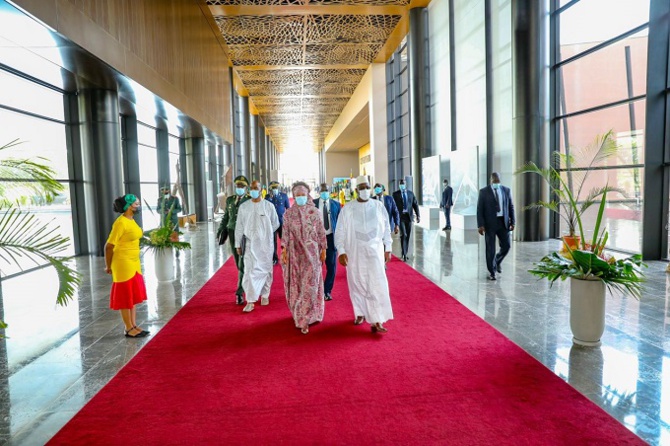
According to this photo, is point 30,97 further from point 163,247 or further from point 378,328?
point 378,328

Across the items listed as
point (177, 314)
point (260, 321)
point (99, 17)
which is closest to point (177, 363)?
point (260, 321)

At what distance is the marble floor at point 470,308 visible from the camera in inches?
Answer: 130

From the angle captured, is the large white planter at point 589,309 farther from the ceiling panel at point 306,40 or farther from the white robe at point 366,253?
the ceiling panel at point 306,40

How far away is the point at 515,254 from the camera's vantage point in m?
10.1

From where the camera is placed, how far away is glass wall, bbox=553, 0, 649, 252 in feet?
31.2

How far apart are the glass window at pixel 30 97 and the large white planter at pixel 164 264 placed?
420 centimetres

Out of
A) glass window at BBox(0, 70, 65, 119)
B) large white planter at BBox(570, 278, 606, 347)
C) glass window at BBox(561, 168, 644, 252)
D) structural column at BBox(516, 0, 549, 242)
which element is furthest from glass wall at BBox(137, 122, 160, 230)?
large white planter at BBox(570, 278, 606, 347)

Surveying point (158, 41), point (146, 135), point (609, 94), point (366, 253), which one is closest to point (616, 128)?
point (609, 94)

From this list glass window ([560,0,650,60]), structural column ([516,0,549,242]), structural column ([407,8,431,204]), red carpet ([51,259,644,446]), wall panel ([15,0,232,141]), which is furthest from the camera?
structural column ([407,8,431,204])

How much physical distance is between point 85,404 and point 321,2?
49.3 ft

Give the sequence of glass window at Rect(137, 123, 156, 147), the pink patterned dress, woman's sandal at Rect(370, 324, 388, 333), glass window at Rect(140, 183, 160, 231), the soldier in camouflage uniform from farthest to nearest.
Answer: glass window at Rect(140, 183, 160, 231), glass window at Rect(137, 123, 156, 147), the soldier in camouflage uniform, the pink patterned dress, woman's sandal at Rect(370, 324, 388, 333)

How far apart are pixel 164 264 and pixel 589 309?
6.27m

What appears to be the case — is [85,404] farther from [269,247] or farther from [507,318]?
[507,318]

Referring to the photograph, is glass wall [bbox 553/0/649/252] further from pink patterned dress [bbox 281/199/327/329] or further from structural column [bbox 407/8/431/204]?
pink patterned dress [bbox 281/199/327/329]
